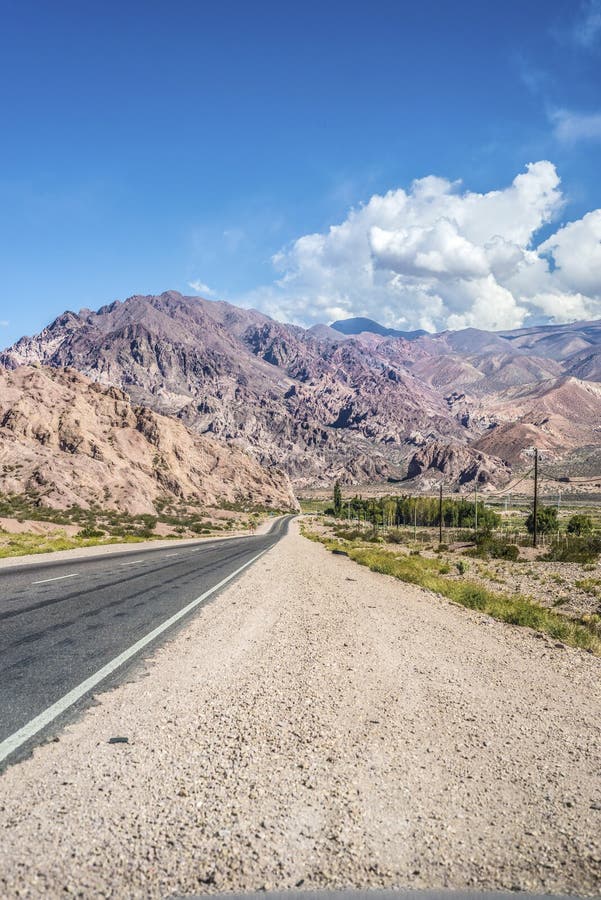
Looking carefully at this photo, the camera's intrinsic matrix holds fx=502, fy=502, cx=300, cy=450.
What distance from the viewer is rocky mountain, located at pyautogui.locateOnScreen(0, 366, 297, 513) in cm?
6084

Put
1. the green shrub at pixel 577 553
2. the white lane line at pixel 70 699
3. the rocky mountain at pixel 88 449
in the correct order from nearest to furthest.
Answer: the white lane line at pixel 70 699
the green shrub at pixel 577 553
the rocky mountain at pixel 88 449

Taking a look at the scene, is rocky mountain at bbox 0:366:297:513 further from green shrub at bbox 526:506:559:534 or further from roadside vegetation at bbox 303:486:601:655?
green shrub at bbox 526:506:559:534

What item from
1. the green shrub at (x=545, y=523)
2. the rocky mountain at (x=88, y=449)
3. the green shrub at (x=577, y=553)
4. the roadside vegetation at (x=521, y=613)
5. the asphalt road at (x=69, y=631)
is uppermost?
the rocky mountain at (x=88, y=449)

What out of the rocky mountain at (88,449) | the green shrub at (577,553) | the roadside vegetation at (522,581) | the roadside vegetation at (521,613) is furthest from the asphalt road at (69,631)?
the rocky mountain at (88,449)

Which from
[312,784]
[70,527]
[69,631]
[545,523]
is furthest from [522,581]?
[545,523]

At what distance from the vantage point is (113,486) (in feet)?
231

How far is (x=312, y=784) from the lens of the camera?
395cm

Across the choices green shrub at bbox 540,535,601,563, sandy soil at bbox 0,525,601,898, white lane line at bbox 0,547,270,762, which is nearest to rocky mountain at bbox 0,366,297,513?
green shrub at bbox 540,535,601,563

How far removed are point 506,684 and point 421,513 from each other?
139312 mm

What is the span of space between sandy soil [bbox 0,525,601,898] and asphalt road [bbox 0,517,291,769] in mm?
428

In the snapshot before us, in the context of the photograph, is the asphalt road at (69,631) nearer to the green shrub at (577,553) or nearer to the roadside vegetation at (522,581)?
the roadside vegetation at (522,581)

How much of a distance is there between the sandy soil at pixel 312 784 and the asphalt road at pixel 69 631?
0.43 m

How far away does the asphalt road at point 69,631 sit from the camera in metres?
5.01

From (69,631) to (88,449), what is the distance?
74176 mm
